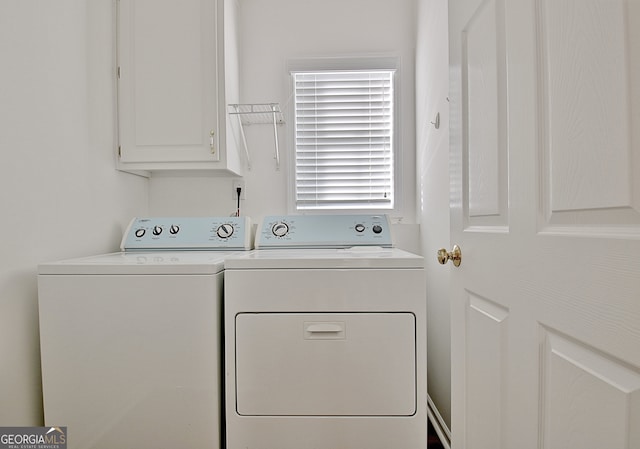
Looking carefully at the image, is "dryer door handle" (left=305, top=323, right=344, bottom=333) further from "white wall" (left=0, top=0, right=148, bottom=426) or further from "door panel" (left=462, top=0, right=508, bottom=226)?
"white wall" (left=0, top=0, right=148, bottom=426)

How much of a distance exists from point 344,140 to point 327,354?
136 cm

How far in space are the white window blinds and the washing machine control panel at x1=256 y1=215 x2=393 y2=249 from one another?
1.20 ft

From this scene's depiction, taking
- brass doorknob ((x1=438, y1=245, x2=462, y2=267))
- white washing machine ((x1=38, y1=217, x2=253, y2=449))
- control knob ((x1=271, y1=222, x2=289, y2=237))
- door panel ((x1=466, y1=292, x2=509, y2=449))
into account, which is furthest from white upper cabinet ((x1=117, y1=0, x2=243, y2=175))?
door panel ((x1=466, y1=292, x2=509, y2=449))

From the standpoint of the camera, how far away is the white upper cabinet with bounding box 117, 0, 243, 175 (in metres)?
1.79

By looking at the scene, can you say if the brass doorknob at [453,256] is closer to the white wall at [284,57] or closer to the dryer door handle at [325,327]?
the dryer door handle at [325,327]

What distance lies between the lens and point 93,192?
169 cm

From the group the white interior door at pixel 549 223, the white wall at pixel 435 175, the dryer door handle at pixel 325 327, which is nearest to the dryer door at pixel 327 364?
the dryer door handle at pixel 325 327

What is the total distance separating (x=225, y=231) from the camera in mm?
1857

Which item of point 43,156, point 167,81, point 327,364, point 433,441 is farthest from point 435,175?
point 43,156

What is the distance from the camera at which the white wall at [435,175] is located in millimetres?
1661

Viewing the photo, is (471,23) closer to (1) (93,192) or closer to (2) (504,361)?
(2) (504,361)

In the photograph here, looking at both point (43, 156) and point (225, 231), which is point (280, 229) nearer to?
point (225, 231)

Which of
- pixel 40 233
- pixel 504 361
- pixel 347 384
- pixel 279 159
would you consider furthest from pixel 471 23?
pixel 40 233

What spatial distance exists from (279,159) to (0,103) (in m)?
1.30
